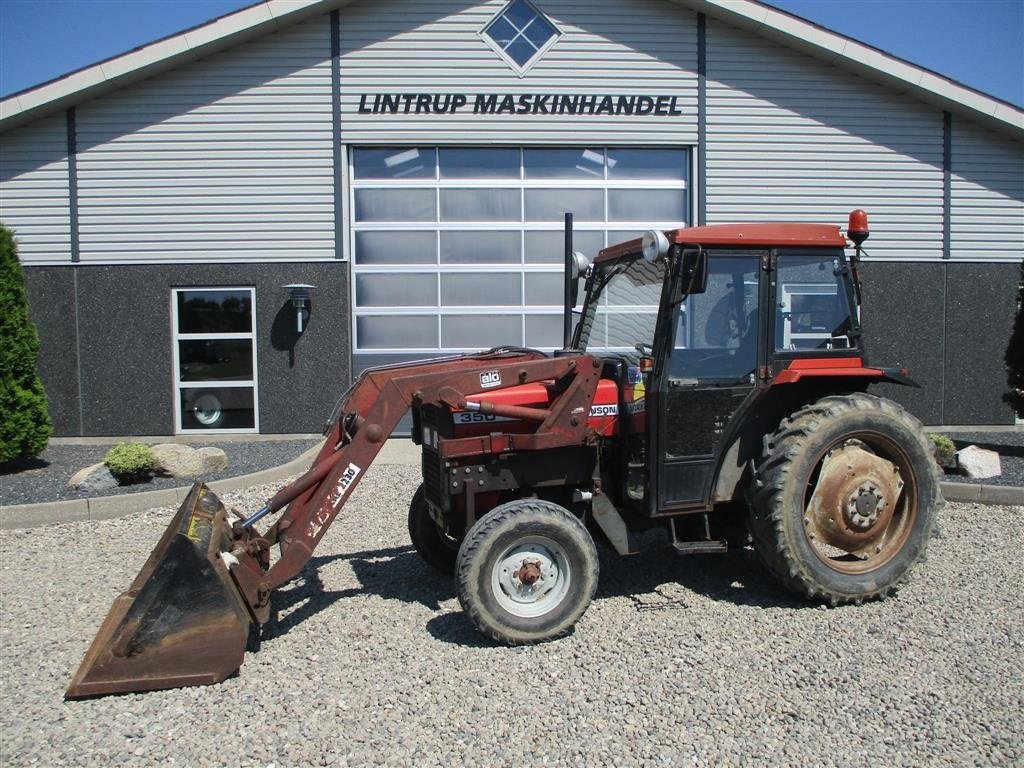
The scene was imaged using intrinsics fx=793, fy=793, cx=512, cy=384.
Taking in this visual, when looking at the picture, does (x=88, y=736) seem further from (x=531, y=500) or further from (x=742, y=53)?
(x=742, y=53)

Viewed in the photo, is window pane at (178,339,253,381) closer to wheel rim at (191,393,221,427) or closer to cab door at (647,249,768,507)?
wheel rim at (191,393,221,427)

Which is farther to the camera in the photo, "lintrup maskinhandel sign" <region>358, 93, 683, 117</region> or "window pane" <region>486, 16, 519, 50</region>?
"window pane" <region>486, 16, 519, 50</region>

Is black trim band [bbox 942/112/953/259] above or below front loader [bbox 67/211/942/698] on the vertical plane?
above

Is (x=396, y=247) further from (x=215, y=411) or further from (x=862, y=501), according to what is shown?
(x=862, y=501)

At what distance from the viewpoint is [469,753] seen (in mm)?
3219

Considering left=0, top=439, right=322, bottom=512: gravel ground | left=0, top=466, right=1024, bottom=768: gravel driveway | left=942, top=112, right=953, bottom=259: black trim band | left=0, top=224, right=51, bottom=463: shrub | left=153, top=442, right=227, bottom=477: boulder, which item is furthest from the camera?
left=942, top=112, right=953, bottom=259: black trim band

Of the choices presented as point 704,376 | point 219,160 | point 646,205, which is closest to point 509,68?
point 646,205

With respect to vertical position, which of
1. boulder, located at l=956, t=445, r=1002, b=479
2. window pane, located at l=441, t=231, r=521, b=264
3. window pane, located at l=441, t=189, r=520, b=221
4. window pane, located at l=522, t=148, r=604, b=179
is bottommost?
boulder, located at l=956, t=445, r=1002, b=479

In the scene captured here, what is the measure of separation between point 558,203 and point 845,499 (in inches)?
316

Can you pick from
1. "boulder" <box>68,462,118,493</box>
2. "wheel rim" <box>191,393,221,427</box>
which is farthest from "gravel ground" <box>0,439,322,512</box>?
"wheel rim" <box>191,393,221,427</box>

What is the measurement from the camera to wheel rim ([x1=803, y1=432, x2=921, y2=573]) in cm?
479

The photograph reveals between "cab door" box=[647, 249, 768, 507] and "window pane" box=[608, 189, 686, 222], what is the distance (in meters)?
7.47

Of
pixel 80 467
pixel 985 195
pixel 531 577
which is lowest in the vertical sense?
pixel 80 467

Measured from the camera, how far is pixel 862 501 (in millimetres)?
4777
